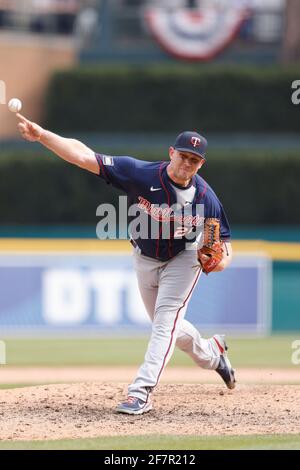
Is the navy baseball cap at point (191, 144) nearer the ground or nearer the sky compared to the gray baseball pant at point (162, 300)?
nearer the sky

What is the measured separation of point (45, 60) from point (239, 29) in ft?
10.7

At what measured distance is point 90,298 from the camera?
1261 cm

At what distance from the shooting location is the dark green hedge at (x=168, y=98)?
16.9 metres

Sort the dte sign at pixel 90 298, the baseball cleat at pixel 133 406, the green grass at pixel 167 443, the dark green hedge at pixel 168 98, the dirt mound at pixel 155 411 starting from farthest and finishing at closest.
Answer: the dark green hedge at pixel 168 98, the dte sign at pixel 90 298, the baseball cleat at pixel 133 406, the dirt mound at pixel 155 411, the green grass at pixel 167 443

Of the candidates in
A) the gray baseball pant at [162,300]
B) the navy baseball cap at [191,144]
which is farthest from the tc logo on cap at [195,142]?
the gray baseball pant at [162,300]

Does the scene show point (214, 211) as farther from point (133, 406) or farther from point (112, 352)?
point (112, 352)

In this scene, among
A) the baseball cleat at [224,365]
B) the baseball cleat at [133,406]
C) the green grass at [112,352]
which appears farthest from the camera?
the green grass at [112,352]

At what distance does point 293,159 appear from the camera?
16438mm

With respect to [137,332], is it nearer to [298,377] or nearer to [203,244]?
[298,377]

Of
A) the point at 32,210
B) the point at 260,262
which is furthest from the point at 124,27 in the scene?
the point at 260,262

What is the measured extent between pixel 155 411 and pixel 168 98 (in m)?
11.1

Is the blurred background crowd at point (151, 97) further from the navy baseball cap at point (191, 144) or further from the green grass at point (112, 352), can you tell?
the navy baseball cap at point (191, 144)

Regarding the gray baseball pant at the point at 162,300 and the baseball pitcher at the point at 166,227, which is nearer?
the baseball pitcher at the point at 166,227

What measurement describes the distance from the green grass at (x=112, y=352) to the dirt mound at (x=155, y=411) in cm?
284
